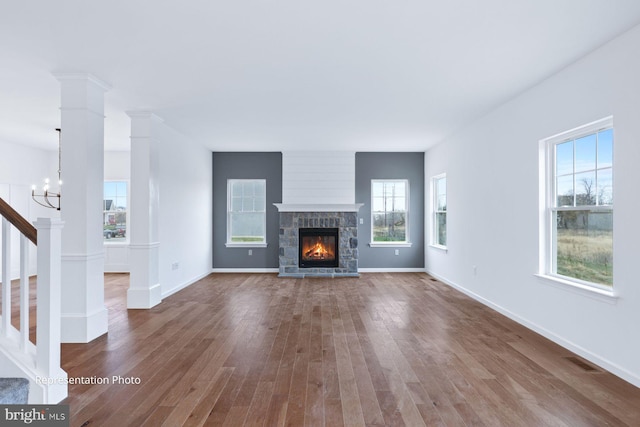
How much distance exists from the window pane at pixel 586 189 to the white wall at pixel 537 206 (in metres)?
0.42

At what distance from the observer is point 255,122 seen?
5.45 meters

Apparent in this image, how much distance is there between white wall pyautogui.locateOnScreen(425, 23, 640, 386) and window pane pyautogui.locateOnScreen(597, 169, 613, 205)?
0.68 ft

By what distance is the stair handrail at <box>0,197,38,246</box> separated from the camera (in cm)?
217

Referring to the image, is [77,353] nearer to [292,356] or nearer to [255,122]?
[292,356]

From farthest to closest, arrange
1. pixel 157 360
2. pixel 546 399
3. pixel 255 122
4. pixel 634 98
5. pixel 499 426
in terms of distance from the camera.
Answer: pixel 255 122 → pixel 157 360 → pixel 634 98 → pixel 546 399 → pixel 499 426

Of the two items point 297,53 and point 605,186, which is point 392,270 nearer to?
point 605,186

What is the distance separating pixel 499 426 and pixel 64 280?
3982mm

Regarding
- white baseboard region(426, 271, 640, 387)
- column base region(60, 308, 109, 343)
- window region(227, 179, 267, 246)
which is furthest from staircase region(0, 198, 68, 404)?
window region(227, 179, 267, 246)

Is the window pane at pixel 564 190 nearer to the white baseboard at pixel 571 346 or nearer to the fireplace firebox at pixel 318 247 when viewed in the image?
the white baseboard at pixel 571 346

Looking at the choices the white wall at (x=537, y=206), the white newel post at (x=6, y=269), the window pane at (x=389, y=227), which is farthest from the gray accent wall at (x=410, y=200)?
the white newel post at (x=6, y=269)

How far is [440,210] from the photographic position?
721 cm

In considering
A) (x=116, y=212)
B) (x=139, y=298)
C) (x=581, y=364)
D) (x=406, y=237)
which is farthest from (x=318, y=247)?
(x=581, y=364)

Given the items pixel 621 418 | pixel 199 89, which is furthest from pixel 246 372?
pixel 199 89

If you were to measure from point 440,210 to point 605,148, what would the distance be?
409 cm
